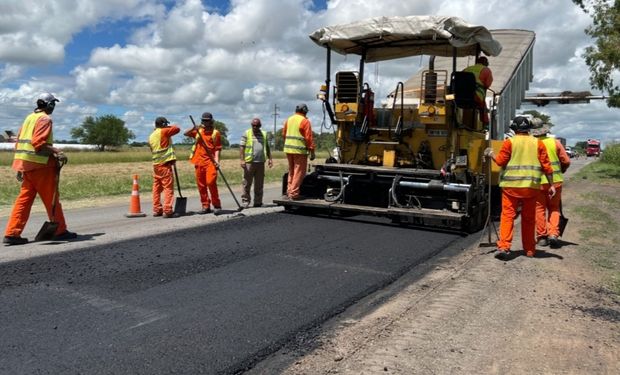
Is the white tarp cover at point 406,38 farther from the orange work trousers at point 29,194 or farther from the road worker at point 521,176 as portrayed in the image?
the orange work trousers at point 29,194

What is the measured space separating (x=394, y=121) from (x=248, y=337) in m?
5.54

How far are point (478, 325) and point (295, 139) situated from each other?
5561mm

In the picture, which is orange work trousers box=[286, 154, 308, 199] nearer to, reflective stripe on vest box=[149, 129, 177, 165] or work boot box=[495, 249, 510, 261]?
reflective stripe on vest box=[149, 129, 177, 165]

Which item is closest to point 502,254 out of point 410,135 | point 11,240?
point 410,135

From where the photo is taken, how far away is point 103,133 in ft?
326

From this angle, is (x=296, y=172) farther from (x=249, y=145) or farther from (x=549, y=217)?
(x=549, y=217)

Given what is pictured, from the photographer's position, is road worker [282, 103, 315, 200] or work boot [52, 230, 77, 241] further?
road worker [282, 103, 315, 200]

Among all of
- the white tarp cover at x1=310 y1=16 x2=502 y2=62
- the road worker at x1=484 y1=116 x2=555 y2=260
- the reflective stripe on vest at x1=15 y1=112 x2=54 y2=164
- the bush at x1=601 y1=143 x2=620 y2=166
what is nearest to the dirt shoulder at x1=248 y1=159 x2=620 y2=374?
the road worker at x1=484 y1=116 x2=555 y2=260

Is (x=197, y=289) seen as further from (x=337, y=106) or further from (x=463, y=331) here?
(x=337, y=106)

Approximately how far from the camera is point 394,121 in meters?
8.47

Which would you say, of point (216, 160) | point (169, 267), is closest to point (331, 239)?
point (169, 267)

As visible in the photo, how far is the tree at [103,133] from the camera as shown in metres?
99.7

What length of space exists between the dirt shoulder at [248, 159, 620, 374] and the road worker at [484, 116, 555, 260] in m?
0.36

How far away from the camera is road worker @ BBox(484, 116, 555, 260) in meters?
5.98
